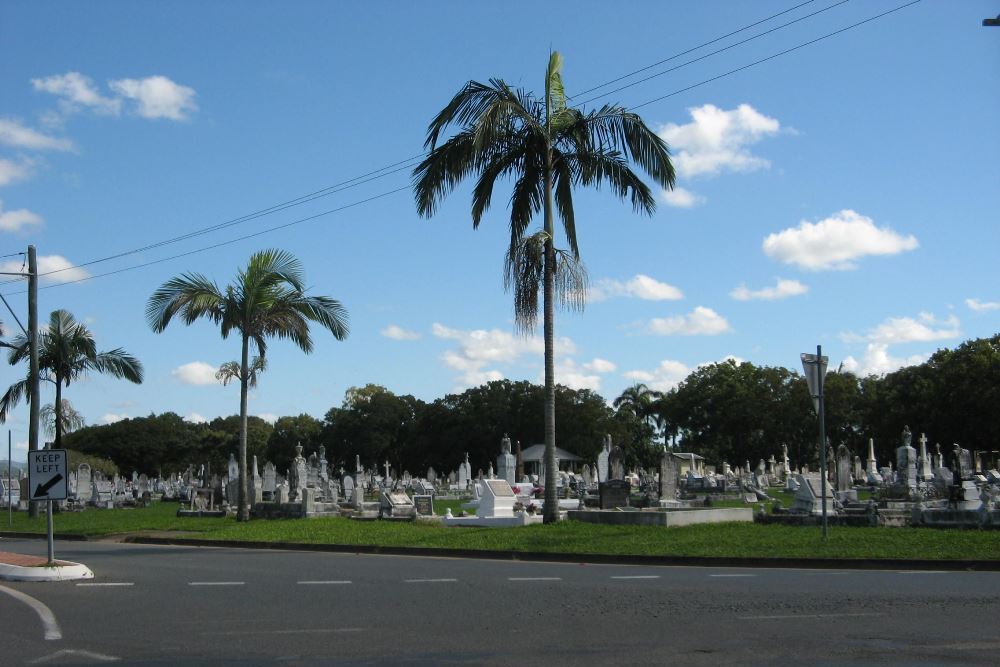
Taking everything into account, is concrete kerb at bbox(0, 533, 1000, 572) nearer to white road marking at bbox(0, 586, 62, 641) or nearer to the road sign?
the road sign

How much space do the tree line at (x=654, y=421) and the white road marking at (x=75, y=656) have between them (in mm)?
58737

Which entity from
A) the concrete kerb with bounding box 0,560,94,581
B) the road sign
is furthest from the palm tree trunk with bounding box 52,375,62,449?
the concrete kerb with bounding box 0,560,94,581

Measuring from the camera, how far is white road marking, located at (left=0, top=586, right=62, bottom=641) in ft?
31.7

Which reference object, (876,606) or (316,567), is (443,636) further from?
(316,567)

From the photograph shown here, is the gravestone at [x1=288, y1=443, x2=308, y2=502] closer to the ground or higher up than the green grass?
higher up

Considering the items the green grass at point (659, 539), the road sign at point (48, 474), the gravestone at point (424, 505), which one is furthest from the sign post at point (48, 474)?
the gravestone at point (424, 505)

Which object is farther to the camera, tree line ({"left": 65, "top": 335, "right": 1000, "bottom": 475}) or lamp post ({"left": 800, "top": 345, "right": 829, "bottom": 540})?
tree line ({"left": 65, "top": 335, "right": 1000, "bottom": 475})

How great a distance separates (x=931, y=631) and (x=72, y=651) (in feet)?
24.2

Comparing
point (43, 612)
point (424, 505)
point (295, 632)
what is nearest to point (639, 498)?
point (424, 505)

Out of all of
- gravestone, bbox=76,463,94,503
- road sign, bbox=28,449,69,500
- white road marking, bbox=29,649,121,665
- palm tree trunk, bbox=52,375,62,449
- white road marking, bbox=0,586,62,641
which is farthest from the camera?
gravestone, bbox=76,463,94,503

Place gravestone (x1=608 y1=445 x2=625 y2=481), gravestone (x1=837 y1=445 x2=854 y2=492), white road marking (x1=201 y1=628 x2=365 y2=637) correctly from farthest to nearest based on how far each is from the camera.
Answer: gravestone (x1=608 y1=445 x2=625 y2=481), gravestone (x1=837 y1=445 x2=854 y2=492), white road marking (x1=201 y1=628 x2=365 y2=637)

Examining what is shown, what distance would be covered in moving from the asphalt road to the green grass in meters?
1.83

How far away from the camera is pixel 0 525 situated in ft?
109

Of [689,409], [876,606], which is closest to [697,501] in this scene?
[876,606]
